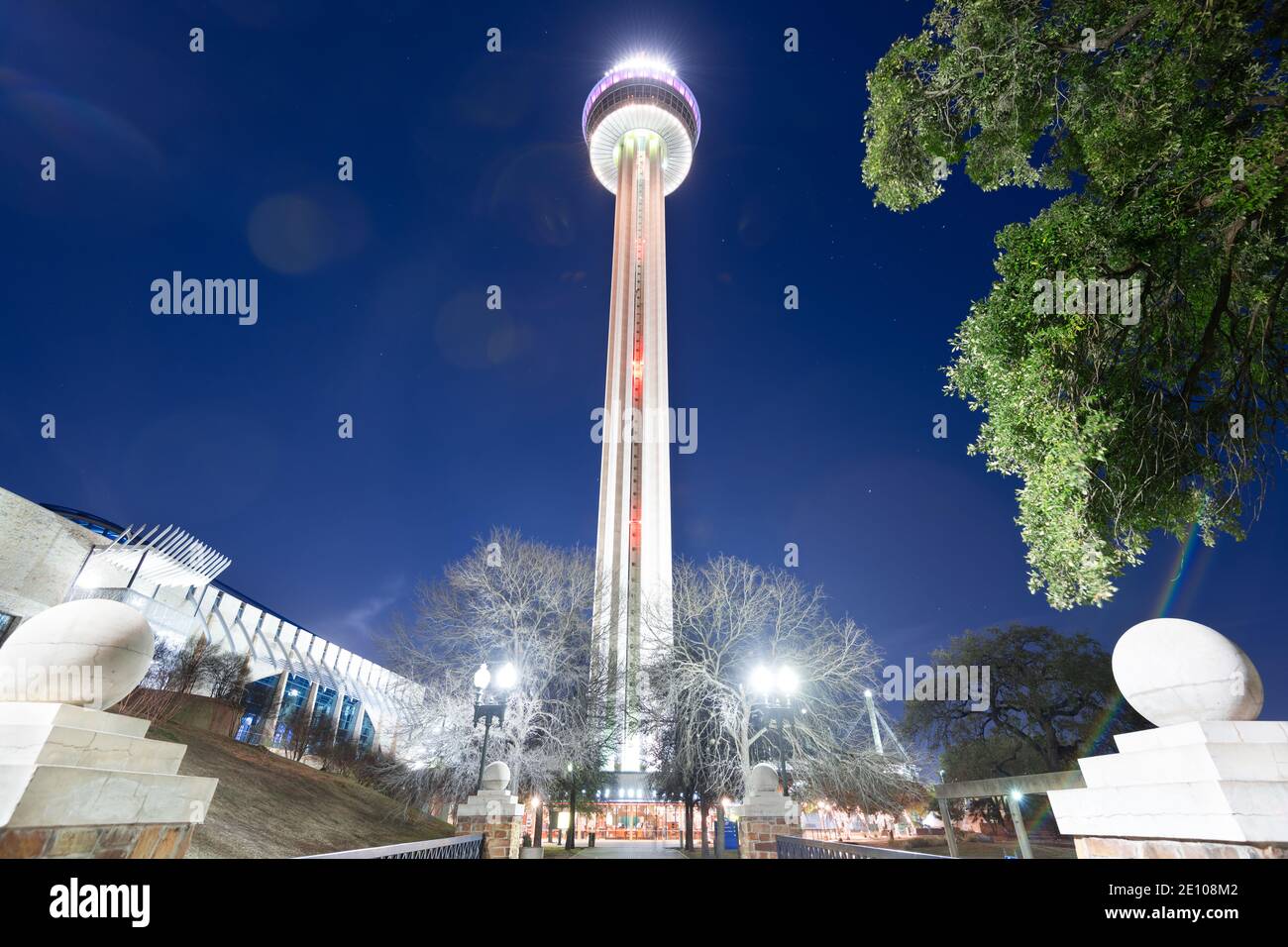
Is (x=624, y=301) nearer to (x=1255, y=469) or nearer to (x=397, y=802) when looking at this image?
(x=397, y=802)

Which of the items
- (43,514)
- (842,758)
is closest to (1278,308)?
(842,758)

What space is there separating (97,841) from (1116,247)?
10.1 m

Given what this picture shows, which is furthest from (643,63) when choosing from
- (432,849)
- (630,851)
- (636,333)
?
(432,849)

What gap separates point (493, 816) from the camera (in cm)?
1231

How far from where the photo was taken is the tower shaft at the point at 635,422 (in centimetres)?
5106

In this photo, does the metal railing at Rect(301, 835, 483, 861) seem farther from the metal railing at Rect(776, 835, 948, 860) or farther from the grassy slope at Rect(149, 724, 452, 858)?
the grassy slope at Rect(149, 724, 452, 858)

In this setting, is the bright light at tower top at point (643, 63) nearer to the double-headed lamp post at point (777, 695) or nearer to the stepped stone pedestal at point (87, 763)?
the double-headed lamp post at point (777, 695)

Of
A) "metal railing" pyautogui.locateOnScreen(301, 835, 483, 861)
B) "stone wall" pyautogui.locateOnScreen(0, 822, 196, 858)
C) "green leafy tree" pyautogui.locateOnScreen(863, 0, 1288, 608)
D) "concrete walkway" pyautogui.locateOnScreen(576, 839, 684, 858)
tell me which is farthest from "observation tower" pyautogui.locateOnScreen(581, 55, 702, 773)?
"stone wall" pyautogui.locateOnScreen(0, 822, 196, 858)

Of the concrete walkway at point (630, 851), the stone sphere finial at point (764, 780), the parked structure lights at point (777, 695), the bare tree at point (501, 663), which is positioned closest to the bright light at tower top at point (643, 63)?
the bare tree at point (501, 663)

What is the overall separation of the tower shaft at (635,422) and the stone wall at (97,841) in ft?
125

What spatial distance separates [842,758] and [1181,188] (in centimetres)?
2116

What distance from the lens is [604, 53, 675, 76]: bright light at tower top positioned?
7144cm

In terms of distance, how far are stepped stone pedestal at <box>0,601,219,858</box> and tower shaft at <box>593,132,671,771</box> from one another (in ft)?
125

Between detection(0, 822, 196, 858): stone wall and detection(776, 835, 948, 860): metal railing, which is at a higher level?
detection(0, 822, 196, 858): stone wall
